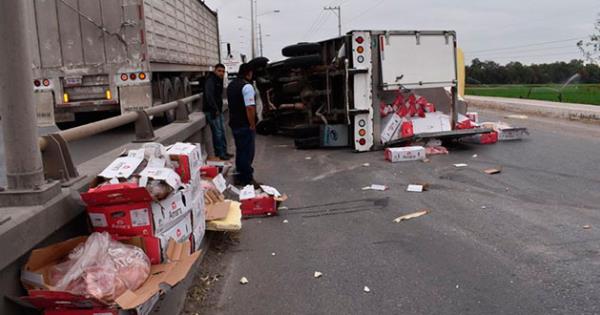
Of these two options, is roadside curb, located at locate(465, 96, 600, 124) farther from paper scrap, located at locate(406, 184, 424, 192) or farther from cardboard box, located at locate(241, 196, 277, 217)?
cardboard box, located at locate(241, 196, 277, 217)

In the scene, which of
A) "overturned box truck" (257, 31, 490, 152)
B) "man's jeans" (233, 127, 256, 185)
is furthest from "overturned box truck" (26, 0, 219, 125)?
"man's jeans" (233, 127, 256, 185)

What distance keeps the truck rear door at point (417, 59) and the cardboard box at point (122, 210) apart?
27.3ft

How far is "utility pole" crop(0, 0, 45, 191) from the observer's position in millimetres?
3475

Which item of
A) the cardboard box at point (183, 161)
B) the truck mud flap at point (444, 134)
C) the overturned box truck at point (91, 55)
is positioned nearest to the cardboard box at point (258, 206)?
the cardboard box at point (183, 161)

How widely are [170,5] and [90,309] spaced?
42.6ft

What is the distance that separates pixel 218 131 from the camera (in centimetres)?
1116

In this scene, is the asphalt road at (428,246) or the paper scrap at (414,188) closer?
the asphalt road at (428,246)

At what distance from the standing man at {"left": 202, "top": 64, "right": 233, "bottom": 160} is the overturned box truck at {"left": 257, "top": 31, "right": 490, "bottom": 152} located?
2183 mm

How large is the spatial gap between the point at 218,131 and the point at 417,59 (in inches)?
169

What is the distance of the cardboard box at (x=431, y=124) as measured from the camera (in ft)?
39.4

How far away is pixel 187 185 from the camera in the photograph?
470cm

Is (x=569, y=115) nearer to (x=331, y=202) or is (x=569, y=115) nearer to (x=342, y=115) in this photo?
(x=342, y=115)

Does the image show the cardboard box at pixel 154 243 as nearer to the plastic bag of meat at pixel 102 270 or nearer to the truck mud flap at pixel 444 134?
the plastic bag of meat at pixel 102 270

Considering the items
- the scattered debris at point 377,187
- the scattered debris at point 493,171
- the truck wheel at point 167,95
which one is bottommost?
the scattered debris at point 377,187
